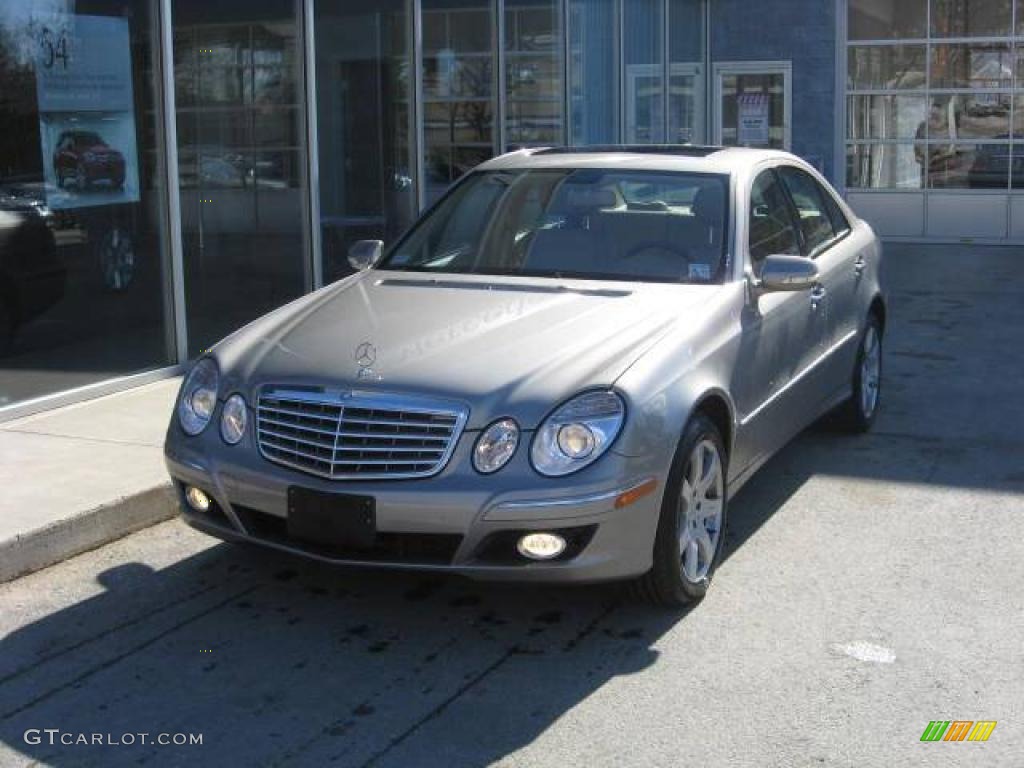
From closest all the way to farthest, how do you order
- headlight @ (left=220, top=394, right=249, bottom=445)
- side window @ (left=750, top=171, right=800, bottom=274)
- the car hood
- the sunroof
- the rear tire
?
the car hood < headlight @ (left=220, top=394, right=249, bottom=445) < side window @ (left=750, top=171, right=800, bottom=274) < the sunroof < the rear tire

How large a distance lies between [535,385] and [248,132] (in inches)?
219

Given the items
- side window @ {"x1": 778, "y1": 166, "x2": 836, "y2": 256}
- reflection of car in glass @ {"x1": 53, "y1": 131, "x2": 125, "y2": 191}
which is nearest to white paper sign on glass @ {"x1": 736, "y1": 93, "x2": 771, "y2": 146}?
side window @ {"x1": 778, "y1": 166, "x2": 836, "y2": 256}

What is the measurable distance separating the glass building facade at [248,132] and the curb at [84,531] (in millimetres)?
1988

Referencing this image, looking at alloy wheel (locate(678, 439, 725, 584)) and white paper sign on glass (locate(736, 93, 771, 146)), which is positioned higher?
white paper sign on glass (locate(736, 93, 771, 146))

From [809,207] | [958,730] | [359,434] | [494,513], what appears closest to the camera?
[958,730]

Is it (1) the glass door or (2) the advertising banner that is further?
(1) the glass door

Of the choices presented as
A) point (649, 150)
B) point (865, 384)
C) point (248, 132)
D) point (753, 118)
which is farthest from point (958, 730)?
point (753, 118)

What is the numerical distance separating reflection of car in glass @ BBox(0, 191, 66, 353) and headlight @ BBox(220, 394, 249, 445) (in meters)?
3.26

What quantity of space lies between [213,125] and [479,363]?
5.02m

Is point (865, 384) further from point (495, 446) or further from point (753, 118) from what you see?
point (753, 118)

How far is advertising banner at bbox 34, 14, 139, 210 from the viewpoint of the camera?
8031 millimetres

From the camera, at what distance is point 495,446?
4.69 m

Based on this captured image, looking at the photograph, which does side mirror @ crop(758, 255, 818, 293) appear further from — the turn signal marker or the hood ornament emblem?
the hood ornament emblem

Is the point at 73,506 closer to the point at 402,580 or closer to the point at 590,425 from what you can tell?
the point at 402,580
